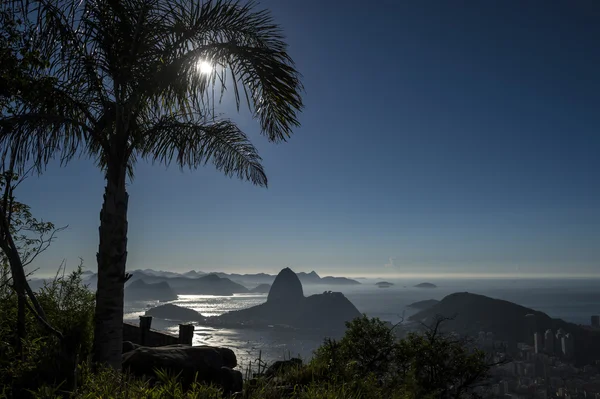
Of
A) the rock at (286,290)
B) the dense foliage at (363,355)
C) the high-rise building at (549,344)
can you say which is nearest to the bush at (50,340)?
the dense foliage at (363,355)

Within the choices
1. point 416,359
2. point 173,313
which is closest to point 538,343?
point 416,359

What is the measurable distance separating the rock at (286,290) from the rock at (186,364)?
475 ft

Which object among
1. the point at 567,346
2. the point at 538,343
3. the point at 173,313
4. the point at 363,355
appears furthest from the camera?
the point at 173,313

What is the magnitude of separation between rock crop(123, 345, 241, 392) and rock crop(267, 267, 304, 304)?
14469 cm

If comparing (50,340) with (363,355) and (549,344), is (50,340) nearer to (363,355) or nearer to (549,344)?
(363,355)

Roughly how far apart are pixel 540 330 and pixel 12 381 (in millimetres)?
74217

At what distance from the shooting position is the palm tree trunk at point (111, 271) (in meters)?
4.62

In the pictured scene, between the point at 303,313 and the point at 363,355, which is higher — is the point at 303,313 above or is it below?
below

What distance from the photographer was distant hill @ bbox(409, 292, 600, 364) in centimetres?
5018

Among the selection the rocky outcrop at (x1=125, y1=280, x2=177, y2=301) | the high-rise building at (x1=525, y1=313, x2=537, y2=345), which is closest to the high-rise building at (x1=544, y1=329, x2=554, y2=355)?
the high-rise building at (x1=525, y1=313, x2=537, y2=345)

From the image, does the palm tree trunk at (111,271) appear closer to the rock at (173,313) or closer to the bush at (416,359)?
the bush at (416,359)

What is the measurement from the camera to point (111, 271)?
4684 millimetres

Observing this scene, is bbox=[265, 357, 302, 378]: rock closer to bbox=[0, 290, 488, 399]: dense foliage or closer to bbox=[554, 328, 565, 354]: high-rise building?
bbox=[0, 290, 488, 399]: dense foliage

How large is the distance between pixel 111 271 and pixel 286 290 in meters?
160
